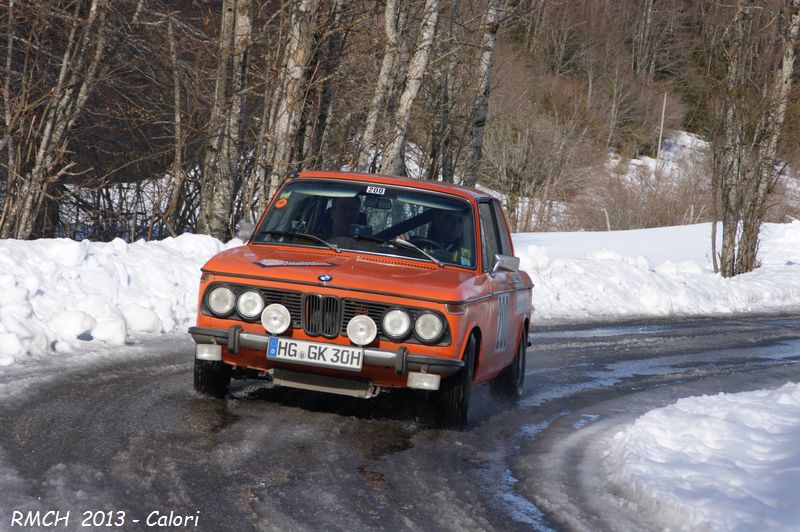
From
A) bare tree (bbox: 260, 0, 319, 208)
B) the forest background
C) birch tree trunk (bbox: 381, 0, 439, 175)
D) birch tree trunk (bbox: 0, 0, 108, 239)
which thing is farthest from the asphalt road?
birch tree trunk (bbox: 381, 0, 439, 175)

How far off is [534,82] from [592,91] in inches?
302

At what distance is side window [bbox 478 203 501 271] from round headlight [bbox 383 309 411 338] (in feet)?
4.45

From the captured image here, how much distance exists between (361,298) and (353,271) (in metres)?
0.35

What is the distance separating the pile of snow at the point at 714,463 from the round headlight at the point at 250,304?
248cm

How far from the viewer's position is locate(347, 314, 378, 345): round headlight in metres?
6.88

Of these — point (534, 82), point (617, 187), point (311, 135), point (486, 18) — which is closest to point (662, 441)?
point (311, 135)

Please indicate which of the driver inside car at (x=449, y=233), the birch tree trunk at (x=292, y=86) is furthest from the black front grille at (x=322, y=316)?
the birch tree trunk at (x=292, y=86)

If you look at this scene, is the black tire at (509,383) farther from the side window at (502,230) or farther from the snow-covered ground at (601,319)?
the snow-covered ground at (601,319)

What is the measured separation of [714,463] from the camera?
6.77 meters

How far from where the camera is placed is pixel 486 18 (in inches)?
906

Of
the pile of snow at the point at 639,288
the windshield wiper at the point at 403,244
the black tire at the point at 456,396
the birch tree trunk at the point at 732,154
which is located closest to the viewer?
→ the black tire at the point at 456,396

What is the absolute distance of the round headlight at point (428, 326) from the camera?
22.8 ft

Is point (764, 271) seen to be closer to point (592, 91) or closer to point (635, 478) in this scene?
point (635, 478)

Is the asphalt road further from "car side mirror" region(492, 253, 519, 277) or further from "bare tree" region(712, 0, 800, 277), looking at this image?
"bare tree" region(712, 0, 800, 277)
